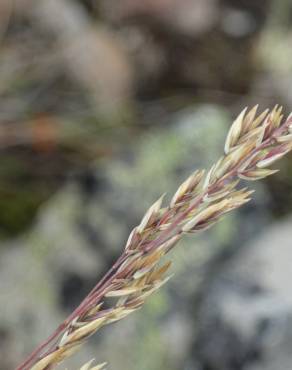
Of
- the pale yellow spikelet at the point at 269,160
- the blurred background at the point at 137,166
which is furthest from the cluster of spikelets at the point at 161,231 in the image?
the blurred background at the point at 137,166

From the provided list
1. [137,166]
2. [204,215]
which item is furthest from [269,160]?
[137,166]

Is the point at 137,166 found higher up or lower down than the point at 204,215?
lower down

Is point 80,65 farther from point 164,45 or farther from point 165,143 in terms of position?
point 165,143

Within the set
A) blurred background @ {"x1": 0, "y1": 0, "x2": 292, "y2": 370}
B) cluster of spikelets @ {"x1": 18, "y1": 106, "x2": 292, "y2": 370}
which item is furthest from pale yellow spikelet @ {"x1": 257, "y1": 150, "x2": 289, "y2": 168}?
blurred background @ {"x1": 0, "y1": 0, "x2": 292, "y2": 370}

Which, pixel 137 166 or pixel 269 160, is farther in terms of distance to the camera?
pixel 137 166

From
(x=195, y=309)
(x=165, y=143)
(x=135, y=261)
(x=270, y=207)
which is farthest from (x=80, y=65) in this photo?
(x=135, y=261)

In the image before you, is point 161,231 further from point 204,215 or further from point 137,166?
point 137,166

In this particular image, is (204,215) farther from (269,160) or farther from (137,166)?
(137,166)

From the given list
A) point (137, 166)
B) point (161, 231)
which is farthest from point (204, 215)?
point (137, 166)

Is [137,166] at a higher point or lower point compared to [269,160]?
lower
